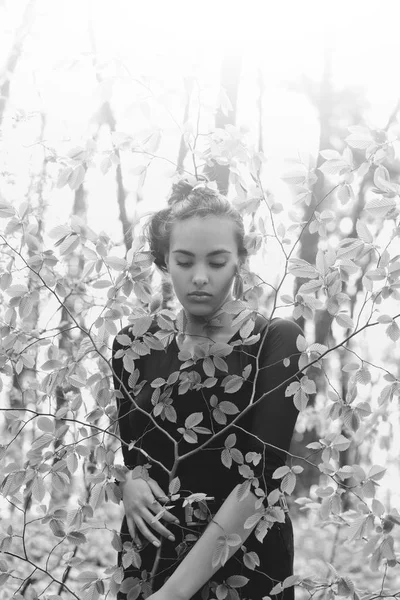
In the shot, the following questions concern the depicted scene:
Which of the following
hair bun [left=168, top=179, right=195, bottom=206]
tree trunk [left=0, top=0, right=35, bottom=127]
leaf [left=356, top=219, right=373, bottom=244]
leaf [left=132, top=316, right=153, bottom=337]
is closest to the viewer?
leaf [left=356, top=219, right=373, bottom=244]

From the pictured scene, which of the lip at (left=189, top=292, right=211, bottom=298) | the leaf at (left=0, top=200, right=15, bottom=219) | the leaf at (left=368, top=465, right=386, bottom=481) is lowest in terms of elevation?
the leaf at (left=368, top=465, right=386, bottom=481)

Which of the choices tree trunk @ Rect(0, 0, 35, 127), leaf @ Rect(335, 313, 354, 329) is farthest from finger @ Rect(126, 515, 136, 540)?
tree trunk @ Rect(0, 0, 35, 127)

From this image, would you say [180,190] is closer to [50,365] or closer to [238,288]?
[238,288]

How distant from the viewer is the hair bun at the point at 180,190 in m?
1.58

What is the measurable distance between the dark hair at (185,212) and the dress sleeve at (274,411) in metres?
0.23

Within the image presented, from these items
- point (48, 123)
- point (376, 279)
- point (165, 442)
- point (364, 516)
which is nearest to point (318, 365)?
point (376, 279)

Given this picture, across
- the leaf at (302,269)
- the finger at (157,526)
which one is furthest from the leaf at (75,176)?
the finger at (157,526)

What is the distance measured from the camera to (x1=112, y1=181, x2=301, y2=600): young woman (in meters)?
1.32

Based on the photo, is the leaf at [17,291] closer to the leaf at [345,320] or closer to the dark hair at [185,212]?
the dark hair at [185,212]

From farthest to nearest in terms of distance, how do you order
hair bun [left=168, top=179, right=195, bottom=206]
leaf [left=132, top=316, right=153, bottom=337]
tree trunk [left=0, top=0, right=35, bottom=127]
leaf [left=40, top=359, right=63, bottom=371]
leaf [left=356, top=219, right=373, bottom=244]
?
1. tree trunk [left=0, top=0, right=35, bottom=127]
2. hair bun [left=168, top=179, right=195, bottom=206]
3. leaf [left=40, top=359, right=63, bottom=371]
4. leaf [left=132, top=316, right=153, bottom=337]
5. leaf [left=356, top=219, right=373, bottom=244]

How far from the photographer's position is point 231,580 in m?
1.33

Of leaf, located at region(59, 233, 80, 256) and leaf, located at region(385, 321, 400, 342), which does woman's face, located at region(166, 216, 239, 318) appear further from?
leaf, located at region(385, 321, 400, 342)

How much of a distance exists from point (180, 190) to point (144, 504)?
0.71 meters

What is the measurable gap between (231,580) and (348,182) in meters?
0.82
